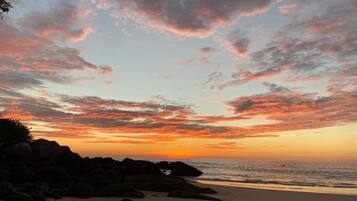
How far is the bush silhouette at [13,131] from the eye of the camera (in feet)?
124

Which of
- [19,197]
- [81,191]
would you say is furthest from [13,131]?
[19,197]

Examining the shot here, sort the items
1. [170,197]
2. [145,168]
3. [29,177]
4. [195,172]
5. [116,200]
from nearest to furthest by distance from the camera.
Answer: [116,200]
[170,197]
[29,177]
[145,168]
[195,172]

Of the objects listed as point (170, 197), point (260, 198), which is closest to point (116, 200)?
point (170, 197)

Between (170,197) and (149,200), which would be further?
(170,197)

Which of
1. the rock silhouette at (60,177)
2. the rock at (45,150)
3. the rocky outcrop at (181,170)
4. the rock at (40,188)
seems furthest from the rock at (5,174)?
the rocky outcrop at (181,170)

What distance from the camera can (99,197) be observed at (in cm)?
1908

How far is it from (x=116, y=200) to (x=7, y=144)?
1707 cm

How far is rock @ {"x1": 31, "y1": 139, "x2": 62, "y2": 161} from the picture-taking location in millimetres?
31797

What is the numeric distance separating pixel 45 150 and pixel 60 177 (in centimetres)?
905

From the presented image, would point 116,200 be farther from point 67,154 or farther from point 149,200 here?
point 67,154

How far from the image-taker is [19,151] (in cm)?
2975

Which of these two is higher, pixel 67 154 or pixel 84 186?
pixel 67 154

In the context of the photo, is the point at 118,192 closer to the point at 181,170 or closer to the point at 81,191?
the point at 81,191

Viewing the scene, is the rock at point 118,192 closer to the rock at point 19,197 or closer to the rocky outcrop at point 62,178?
the rocky outcrop at point 62,178
